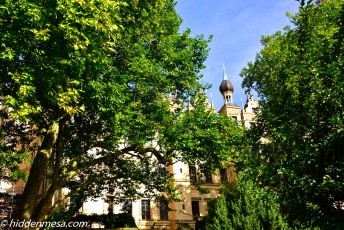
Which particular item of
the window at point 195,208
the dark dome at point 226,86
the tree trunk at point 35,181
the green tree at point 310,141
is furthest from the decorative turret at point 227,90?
the green tree at point 310,141

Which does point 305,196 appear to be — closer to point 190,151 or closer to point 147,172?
point 190,151

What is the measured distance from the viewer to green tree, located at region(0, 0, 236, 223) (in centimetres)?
1007

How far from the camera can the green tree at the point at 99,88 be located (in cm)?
1007

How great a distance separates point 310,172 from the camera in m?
5.36

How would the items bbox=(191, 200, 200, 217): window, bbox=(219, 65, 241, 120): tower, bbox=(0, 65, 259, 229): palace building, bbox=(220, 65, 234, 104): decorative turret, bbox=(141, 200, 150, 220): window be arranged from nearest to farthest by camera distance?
bbox=(0, 65, 259, 229): palace building < bbox=(141, 200, 150, 220): window < bbox=(191, 200, 200, 217): window < bbox=(219, 65, 241, 120): tower < bbox=(220, 65, 234, 104): decorative turret

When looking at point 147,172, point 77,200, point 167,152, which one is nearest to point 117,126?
point 167,152

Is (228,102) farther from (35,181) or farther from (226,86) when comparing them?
(35,181)

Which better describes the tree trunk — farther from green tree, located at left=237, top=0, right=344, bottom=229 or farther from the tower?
the tower

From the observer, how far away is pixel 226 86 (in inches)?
1879

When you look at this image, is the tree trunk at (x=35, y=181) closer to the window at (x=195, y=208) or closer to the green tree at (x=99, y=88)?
the green tree at (x=99, y=88)

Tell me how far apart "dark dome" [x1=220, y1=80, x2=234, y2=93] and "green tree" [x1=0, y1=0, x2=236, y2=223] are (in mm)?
27914

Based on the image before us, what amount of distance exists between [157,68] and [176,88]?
2.80 metres

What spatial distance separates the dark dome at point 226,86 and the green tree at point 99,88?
2791 centimetres

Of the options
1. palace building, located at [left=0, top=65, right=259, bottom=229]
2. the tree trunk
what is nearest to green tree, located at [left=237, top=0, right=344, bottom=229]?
the tree trunk
